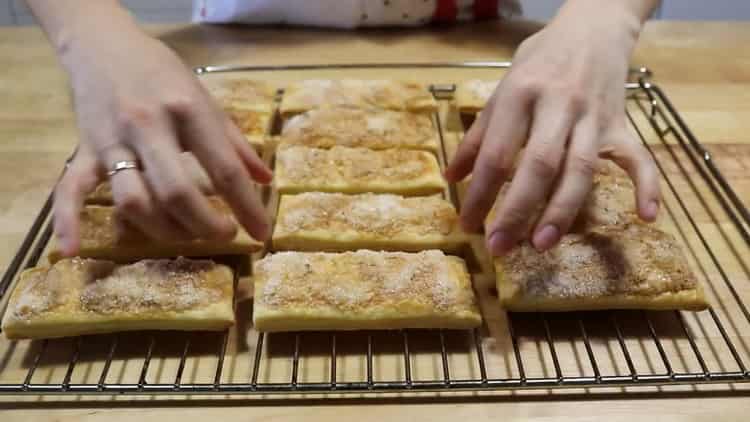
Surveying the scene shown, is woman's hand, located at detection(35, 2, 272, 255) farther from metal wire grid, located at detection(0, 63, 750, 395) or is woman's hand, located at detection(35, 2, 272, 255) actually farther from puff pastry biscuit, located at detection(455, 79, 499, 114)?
puff pastry biscuit, located at detection(455, 79, 499, 114)

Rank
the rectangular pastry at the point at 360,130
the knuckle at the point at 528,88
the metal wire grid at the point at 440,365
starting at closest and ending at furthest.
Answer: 1. the metal wire grid at the point at 440,365
2. the knuckle at the point at 528,88
3. the rectangular pastry at the point at 360,130

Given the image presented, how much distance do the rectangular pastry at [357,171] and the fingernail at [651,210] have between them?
0.43 m

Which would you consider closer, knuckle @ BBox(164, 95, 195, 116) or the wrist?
knuckle @ BBox(164, 95, 195, 116)

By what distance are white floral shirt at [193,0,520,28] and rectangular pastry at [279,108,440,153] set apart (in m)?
0.53

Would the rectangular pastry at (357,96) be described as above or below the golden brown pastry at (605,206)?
above

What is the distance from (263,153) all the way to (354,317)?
59cm

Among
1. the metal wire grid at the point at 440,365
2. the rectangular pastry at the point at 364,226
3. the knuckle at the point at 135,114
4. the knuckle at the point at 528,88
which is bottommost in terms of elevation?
the metal wire grid at the point at 440,365

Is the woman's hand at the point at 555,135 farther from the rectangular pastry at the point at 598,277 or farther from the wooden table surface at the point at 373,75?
the wooden table surface at the point at 373,75

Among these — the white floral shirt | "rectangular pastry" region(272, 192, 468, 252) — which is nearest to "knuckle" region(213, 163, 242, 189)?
"rectangular pastry" region(272, 192, 468, 252)

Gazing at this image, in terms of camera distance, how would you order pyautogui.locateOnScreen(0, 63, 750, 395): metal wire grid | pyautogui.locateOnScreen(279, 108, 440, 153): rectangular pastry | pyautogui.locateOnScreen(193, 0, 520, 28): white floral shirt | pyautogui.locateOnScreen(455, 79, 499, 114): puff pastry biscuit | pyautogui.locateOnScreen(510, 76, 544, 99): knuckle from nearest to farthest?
pyautogui.locateOnScreen(0, 63, 750, 395): metal wire grid → pyautogui.locateOnScreen(510, 76, 544, 99): knuckle → pyautogui.locateOnScreen(279, 108, 440, 153): rectangular pastry → pyautogui.locateOnScreen(455, 79, 499, 114): puff pastry biscuit → pyautogui.locateOnScreen(193, 0, 520, 28): white floral shirt

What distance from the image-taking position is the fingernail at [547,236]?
1037 mm

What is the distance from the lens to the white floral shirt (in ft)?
6.48

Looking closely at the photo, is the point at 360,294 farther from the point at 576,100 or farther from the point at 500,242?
the point at 576,100

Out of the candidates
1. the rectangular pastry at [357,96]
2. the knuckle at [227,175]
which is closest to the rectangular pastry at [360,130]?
the rectangular pastry at [357,96]
